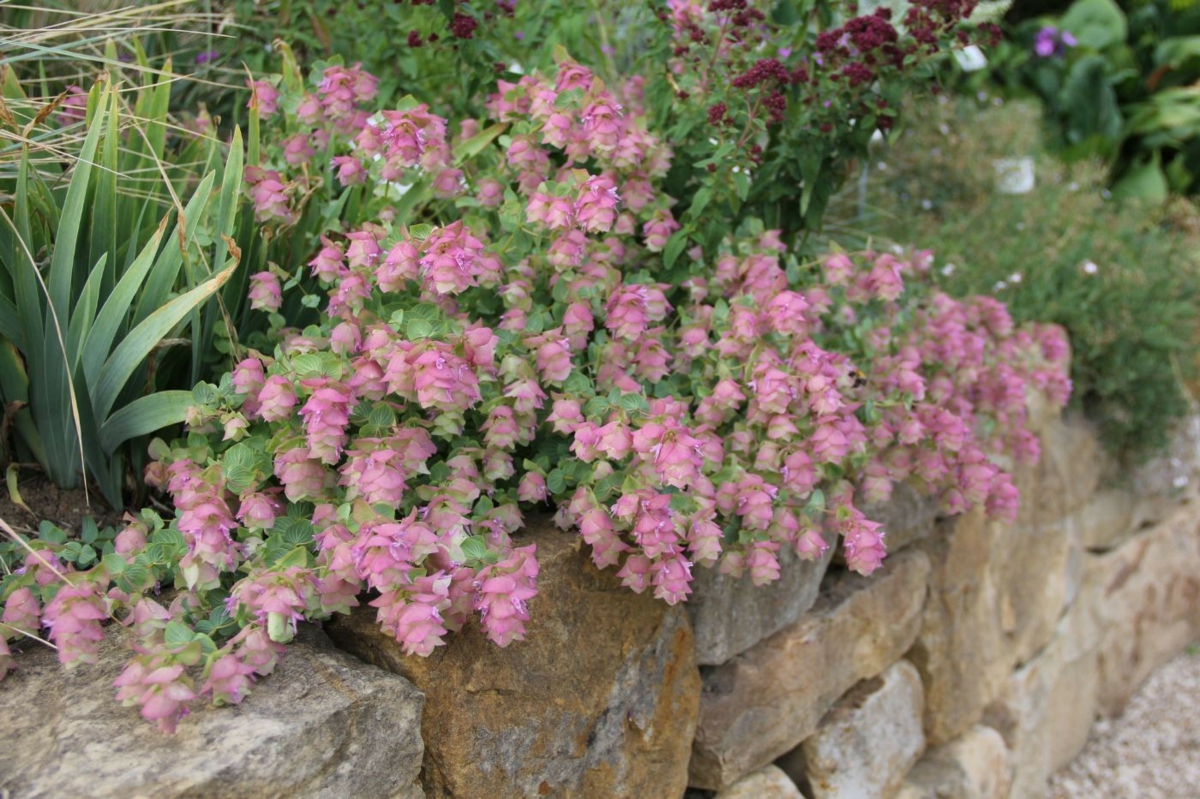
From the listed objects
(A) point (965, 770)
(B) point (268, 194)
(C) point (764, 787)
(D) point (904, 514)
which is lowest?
(A) point (965, 770)

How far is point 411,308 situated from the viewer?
1.62m

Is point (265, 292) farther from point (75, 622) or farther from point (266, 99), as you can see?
point (75, 622)

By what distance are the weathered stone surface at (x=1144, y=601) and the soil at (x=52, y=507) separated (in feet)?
10.5

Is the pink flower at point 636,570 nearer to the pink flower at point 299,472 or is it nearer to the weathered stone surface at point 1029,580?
the pink flower at point 299,472

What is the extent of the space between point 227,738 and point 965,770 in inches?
84.1

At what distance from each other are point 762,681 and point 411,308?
1013mm

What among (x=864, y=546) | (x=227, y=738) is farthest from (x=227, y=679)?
(x=864, y=546)

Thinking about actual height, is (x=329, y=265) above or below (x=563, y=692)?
above

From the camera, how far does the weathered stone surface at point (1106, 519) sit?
11.3ft

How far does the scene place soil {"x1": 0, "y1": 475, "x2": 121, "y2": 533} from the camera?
5.29 feet

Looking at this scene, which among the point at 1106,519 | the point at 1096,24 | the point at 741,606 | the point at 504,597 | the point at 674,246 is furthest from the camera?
the point at 1096,24

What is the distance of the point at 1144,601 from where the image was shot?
12.8 ft

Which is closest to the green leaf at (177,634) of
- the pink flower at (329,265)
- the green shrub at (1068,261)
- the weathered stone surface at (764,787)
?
the pink flower at (329,265)

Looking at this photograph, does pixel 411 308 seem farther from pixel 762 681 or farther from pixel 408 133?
pixel 762 681
